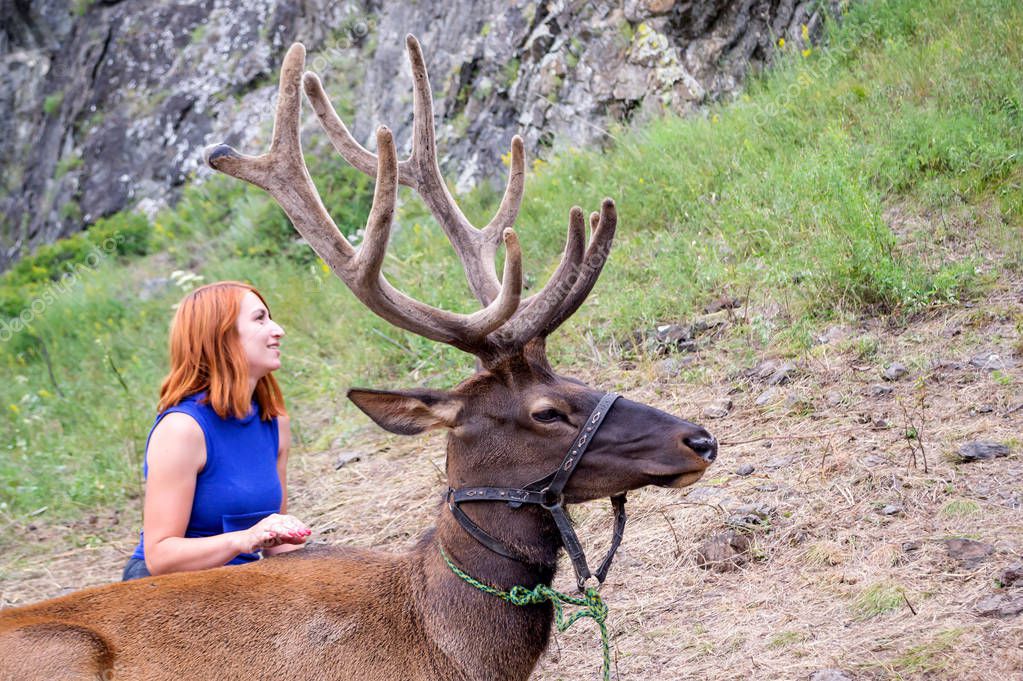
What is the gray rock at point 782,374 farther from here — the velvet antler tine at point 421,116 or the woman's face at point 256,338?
the woman's face at point 256,338

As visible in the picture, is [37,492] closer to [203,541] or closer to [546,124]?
[203,541]

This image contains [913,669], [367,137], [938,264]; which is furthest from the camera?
[367,137]

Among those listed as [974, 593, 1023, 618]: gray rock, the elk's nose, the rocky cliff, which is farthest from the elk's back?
the rocky cliff

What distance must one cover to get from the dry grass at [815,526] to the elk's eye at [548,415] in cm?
118

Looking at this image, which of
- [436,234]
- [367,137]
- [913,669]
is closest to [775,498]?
[913,669]

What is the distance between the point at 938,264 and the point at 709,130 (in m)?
2.88

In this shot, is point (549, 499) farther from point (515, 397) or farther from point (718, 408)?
point (718, 408)

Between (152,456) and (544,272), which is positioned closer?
(152,456)

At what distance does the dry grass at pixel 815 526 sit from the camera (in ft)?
12.2

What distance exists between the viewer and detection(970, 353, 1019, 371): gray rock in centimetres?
522

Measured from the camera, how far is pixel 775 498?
4.79m

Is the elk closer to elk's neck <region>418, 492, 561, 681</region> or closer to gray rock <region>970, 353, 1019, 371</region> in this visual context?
elk's neck <region>418, 492, 561, 681</region>

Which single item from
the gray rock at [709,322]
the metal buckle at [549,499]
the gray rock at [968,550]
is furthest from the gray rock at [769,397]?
the metal buckle at [549,499]

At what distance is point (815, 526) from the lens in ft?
14.8
